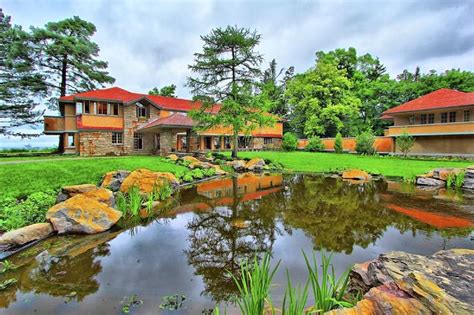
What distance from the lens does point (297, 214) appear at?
328 inches

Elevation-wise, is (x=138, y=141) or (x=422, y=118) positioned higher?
(x=422, y=118)

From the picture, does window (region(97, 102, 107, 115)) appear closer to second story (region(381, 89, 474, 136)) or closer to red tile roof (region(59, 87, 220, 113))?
red tile roof (region(59, 87, 220, 113))

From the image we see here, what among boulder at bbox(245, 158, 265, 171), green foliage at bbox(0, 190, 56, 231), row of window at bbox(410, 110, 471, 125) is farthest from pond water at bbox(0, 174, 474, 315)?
row of window at bbox(410, 110, 471, 125)

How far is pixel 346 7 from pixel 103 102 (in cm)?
2215

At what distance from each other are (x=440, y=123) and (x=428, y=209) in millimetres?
19112

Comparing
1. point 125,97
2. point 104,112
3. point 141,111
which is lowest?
point 104,112

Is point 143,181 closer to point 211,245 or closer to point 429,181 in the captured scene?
point 211,245

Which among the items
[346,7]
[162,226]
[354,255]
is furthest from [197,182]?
[346,7]

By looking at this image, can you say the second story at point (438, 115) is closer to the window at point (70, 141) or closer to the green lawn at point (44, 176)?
the green lawn at point (44, 176)

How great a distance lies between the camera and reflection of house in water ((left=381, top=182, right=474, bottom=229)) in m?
7.16

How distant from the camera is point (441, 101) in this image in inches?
923

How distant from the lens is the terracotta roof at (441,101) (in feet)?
71.2

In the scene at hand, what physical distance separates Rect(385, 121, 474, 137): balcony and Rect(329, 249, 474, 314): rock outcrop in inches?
971

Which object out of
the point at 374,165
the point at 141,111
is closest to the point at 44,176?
the point at 141,111
